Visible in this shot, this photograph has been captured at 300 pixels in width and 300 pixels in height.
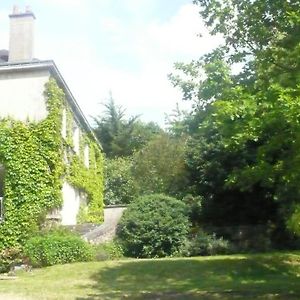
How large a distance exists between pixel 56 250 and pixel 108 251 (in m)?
3.16

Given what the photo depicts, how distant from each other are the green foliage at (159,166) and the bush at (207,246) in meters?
9.58

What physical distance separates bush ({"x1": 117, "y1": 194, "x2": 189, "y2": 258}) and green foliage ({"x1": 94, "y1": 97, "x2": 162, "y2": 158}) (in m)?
29.5

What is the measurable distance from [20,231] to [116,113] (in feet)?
117

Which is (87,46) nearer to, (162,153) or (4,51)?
(4,51)

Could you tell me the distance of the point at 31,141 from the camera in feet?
73.4

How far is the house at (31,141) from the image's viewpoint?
21781 mm

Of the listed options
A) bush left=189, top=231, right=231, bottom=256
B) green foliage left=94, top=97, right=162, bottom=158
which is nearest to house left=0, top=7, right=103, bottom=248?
bush left=189, top=231, right=231, bottom=256

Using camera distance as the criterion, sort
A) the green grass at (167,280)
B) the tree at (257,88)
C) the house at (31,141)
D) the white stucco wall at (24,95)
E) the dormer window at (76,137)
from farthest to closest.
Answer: the dormer window at (76,137) → the white stucco wall at (24,95) → the house at (31,141) → the green grass at (167,280) → the tree at (257,88)

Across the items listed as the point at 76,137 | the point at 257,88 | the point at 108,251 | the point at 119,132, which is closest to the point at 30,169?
the point at 108,251

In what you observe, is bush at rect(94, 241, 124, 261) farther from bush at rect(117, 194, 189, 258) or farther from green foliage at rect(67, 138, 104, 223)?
green foliage at rect(67, 138, 104, 223)

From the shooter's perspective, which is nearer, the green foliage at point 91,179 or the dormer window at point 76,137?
the green foliage at point 91,179

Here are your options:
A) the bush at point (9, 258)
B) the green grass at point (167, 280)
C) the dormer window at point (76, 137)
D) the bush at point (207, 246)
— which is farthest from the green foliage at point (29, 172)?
the bush at point (207, 246)

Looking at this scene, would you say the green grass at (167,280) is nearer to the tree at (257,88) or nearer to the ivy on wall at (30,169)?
the tree at (257,88)

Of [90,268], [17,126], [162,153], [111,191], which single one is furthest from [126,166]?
[90,268]
